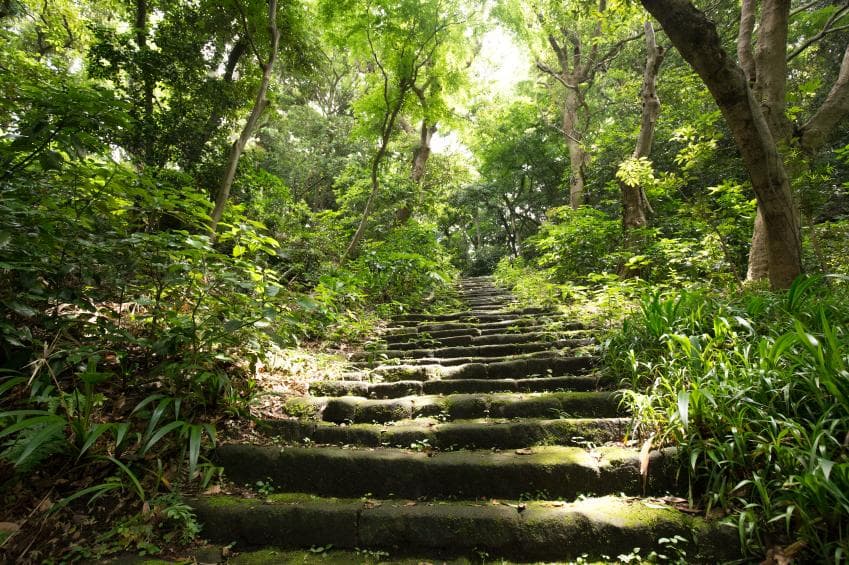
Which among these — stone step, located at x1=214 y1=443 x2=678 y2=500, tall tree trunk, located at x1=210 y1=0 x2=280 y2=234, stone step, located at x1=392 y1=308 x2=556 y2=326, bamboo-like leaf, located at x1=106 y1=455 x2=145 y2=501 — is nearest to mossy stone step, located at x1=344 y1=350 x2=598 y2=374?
stone step, located at x1=214 y1=443 x2=678 y2=500

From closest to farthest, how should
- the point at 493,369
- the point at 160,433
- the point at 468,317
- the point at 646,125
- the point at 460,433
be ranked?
1. the point at 160,433
2. the point at 460,433
3. the point at 493,369
4. the point at 468,317
5. the point at 646,125

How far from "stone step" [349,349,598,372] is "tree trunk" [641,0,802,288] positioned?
1988 mm

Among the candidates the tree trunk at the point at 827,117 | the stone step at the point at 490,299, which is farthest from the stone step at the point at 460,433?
the stone step at the point at 490,299

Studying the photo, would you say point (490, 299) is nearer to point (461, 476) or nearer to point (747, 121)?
point (747, 121)

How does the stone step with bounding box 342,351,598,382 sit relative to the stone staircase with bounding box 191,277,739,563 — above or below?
above

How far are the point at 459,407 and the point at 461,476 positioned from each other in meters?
0.81

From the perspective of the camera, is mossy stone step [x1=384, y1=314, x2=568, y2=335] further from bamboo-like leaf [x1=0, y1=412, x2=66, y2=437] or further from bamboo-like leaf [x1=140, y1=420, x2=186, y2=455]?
bamboo-like leaf [x1=0, y1=412, x2=66, y2=437]

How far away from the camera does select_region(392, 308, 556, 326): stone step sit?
570cm

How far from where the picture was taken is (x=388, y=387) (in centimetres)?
340

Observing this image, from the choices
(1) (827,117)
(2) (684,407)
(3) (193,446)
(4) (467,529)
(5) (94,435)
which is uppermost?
(1) (827,117)

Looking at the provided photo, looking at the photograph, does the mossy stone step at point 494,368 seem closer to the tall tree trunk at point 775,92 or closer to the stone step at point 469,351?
the stone step at point 469,351

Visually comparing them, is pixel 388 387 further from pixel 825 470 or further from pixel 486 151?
pixel 486 151

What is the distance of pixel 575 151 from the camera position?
10.6 m

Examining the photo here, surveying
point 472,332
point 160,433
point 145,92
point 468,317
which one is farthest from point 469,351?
point 145,92
